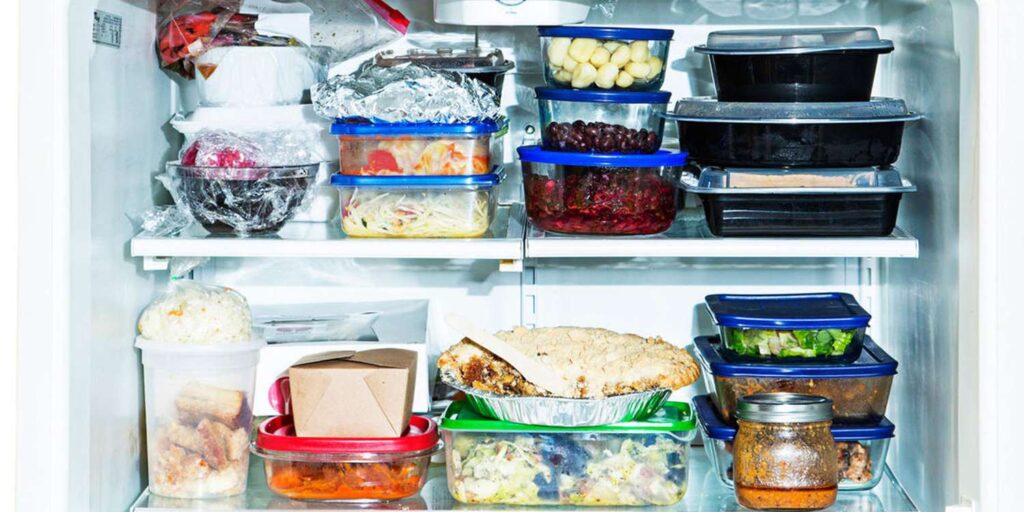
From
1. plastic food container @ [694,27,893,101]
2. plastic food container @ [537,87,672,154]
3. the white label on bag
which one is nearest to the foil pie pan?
plastic food container @ [537,87,672,154]

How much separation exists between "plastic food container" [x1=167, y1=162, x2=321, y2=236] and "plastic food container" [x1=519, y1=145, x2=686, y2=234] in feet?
1.00

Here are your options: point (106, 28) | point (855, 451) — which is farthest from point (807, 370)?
point (106, 28)

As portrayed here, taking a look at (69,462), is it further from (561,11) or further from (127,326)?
(561,11)

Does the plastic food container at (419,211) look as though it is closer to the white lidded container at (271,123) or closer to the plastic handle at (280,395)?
the white lidded container at (271,123)

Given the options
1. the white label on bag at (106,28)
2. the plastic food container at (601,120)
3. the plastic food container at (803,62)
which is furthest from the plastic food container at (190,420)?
the plastic food container at (803,62)

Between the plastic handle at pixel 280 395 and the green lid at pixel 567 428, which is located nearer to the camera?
the green lid at pixel 567 428

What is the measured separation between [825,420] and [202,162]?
84 cm

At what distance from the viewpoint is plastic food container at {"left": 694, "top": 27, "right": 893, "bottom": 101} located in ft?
5.07

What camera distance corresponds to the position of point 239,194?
61.9 inches

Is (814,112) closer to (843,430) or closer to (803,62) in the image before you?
(803,62)

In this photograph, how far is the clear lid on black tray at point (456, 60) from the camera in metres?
1.68

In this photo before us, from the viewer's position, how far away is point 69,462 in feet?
4.62

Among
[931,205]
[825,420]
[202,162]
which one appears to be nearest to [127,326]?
[202,162]

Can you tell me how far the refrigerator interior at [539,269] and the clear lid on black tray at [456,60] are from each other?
5.6 inches
